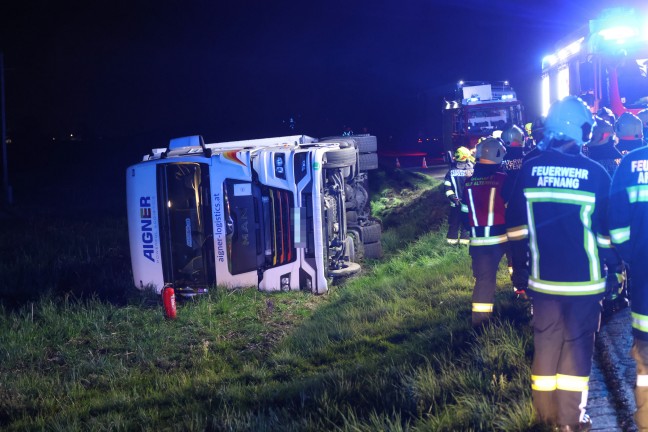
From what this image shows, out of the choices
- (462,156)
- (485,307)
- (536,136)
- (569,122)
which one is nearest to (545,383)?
(569,122)

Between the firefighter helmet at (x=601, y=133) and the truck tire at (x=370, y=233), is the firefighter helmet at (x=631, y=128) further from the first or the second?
the truck tire at (x=370, y=233)

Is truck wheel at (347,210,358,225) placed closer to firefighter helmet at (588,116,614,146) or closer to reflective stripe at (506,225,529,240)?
firefighter helmet at (588,116,614,146)

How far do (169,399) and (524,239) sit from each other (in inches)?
119

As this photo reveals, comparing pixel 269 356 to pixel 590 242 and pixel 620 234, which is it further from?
pixel 620 234

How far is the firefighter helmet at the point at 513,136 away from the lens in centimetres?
931

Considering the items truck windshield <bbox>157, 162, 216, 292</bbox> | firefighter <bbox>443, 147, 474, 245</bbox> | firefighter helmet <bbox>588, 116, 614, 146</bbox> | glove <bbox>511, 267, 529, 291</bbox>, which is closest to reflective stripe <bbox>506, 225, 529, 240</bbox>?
glove <bbox>511, 267, 529, 291</bbox>

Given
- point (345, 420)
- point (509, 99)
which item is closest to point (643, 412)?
point (345, 420)

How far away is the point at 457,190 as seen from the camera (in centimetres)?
820

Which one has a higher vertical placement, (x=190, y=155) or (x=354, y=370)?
(x=190, y=155)

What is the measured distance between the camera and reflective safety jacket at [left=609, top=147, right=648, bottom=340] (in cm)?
365

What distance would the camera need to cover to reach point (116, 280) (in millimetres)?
9688

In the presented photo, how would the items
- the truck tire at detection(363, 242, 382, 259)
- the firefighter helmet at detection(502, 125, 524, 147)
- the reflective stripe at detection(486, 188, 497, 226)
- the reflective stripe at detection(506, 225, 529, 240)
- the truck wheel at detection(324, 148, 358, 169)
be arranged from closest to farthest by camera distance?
the reflective stripe at detection(506, 225, 529, 240), the reflective stripe at detection(486, 188, 497, 226), the firefighter helmet at detection(502, 125, 524, 147), the truck wheel at detection(324, 148, 358, 169), the truck tire at detection(363, 242, 382, 259)

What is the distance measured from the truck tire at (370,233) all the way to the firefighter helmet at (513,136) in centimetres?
272

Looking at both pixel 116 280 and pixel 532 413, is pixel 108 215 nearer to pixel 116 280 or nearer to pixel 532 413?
pixel 116 280
